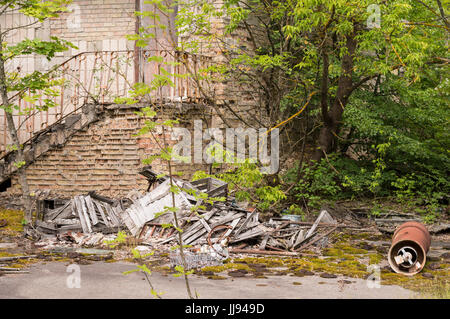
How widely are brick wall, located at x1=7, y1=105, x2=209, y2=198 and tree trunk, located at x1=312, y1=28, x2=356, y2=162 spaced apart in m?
3.05

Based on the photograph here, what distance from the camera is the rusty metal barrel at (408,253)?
608 cm

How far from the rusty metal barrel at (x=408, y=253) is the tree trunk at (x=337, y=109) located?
15.8ft

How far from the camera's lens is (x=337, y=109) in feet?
36.8

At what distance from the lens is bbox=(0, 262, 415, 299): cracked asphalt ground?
506 cm

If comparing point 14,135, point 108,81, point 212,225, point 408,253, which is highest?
point 108,81

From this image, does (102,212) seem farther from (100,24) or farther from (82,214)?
(100,24)

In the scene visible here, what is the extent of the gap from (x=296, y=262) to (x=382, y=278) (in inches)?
53.1

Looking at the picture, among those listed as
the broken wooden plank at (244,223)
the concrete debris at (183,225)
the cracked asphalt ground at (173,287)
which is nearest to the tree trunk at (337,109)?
the concrete debris at (183,225)

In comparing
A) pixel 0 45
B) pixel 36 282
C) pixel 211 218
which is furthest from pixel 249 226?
pixel 0 45

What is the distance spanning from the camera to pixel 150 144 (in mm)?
10672

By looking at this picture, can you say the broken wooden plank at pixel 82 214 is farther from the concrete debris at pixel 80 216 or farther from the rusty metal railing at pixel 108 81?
the rusty metal railing at pixel 108 81

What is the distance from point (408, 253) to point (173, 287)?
3.14m

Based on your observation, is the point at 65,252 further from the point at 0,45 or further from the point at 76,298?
the point at 0,45

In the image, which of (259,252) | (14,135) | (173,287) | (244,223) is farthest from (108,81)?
(173,287)
